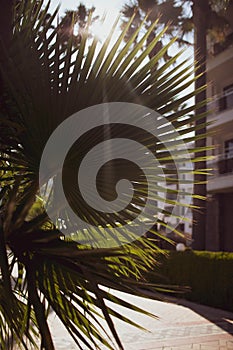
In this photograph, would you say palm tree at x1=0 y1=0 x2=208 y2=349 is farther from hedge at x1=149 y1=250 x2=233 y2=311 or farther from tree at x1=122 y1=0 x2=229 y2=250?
tree at x1=122 y1=0 x2=229 y2=250

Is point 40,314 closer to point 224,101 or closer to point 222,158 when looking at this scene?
point 222,158

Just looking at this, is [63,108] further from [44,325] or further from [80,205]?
[44,325]

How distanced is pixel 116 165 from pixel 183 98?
58 centimetres

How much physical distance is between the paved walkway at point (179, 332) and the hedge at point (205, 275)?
1.44 feet

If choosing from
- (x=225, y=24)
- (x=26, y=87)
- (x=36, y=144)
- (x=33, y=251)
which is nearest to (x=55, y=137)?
(x=36, y=144)

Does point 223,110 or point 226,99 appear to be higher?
point 226,99

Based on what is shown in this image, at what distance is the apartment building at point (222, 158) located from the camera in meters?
21.2

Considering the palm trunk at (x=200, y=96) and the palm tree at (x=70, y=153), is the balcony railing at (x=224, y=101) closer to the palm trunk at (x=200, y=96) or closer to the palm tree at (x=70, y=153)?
the palm trunk at (x=200, y=96)

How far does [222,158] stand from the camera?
71.7 ft

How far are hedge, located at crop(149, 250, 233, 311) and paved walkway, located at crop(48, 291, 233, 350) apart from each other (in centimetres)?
44

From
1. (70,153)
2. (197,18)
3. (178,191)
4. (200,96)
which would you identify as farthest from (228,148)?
(70,153)

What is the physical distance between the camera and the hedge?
11.0m

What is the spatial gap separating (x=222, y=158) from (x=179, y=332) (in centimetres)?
1440

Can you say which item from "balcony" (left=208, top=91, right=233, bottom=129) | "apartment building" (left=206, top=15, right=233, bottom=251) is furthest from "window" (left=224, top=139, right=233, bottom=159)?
"balcony" (left=208, top=91, right=233, bottom=129)
